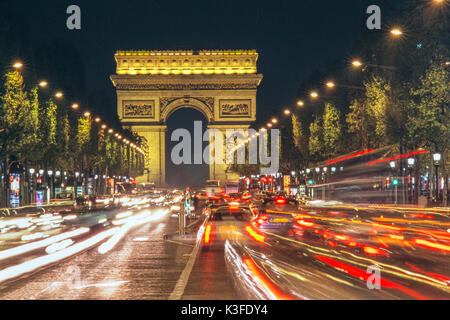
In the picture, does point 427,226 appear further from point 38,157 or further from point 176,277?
point 38,157

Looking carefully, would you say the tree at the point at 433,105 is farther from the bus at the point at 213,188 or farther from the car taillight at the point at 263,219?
the bus at the point at 213,188

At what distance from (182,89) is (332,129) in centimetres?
7468

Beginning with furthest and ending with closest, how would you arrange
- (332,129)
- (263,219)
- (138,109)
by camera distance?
1. (138,109)
2. (332,129)
3. (263,219)

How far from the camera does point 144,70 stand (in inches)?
5635

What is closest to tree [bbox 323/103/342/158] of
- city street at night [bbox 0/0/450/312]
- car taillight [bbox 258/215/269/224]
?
city street at night [bbox 0/0/450/312]

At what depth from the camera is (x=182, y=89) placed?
14212cm

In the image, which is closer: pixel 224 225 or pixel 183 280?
pixel 183 280

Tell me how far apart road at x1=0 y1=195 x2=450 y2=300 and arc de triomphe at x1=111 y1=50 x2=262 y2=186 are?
11228 centimetres

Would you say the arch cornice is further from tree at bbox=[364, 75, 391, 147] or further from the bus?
tree at bbox=[364, 75, 391, 147]

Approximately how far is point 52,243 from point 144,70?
12158 cm

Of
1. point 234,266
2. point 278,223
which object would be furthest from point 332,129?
point 234,266

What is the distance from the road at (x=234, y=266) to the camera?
12172 millimetres

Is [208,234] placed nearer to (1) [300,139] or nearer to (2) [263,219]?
(2) [263,219]

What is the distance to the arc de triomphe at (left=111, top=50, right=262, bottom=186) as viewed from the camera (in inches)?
5502
